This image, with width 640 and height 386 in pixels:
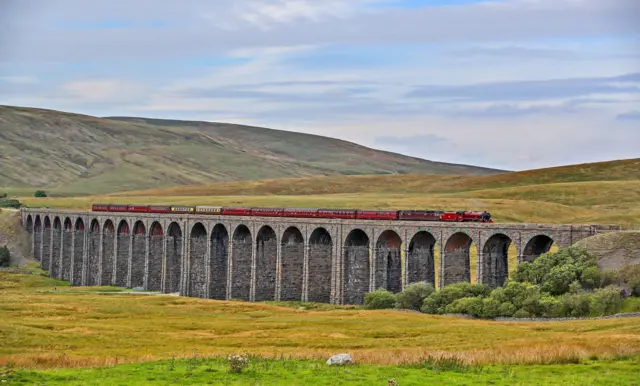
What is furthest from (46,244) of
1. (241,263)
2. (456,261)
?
(456,261)

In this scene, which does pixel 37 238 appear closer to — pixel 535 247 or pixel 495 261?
pixel 495 261

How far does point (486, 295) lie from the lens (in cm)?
7562

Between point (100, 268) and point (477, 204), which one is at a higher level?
point (477, 204)

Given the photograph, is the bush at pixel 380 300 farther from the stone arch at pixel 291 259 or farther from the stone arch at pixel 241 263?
the stone arch at pixel 241 263

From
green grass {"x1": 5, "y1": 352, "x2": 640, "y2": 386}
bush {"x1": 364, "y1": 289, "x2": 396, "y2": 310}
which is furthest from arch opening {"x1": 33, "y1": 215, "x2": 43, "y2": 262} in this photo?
green grass {"x1": 5, "y1": 352, "x2": 640, "y2": 386}

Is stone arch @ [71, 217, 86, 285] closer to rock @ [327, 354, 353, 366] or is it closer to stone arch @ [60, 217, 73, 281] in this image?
stone arch @ [60, 217, 73, 281]

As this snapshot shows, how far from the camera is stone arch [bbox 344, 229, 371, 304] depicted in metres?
90.1

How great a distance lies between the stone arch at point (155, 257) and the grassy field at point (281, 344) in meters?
6.91

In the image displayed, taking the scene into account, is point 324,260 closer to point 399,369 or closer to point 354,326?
point 354,326

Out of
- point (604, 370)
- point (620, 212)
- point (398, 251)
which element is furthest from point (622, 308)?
point (620, 212)

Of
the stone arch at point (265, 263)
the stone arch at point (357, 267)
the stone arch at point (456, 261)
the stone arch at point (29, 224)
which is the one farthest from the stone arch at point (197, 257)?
the stone arch at point (29, 224)

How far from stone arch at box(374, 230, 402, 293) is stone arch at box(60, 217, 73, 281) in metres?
66.6

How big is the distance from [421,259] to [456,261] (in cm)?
441

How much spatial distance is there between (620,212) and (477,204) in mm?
22955
